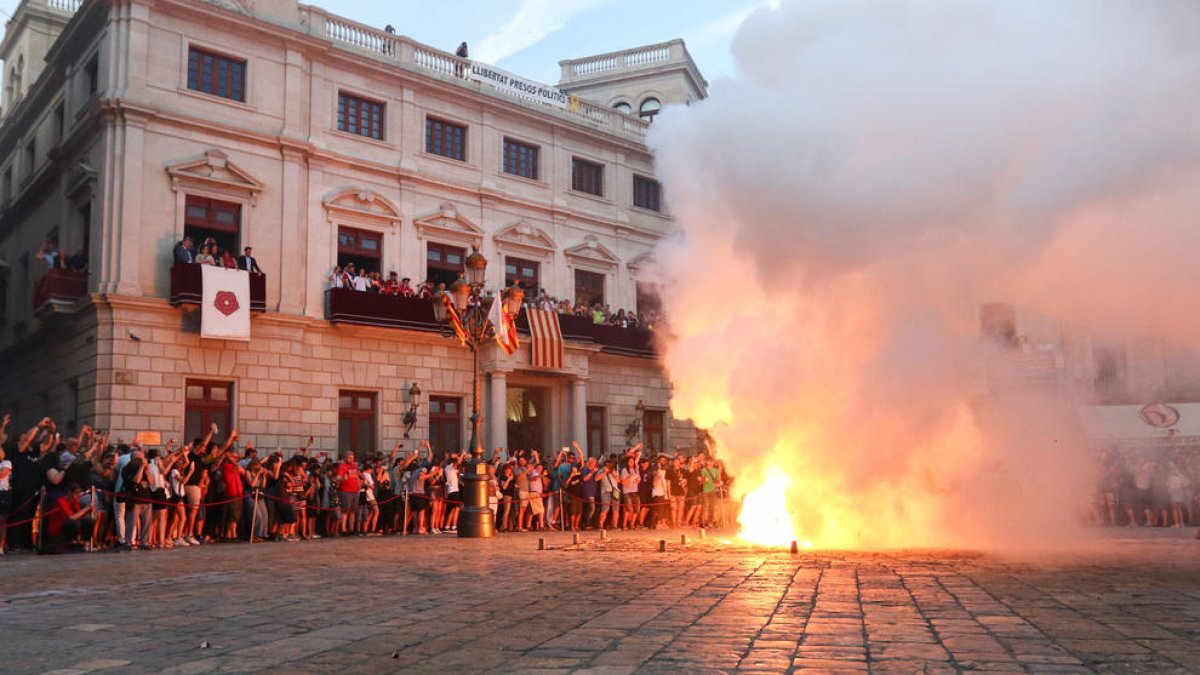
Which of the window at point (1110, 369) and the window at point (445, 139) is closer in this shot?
the window at point (1110, 369)

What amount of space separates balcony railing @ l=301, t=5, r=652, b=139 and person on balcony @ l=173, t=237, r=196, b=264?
7.33 meters

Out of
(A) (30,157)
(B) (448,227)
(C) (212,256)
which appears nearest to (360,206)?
(B) (448,227)

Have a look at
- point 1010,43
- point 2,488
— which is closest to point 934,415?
point 1010,43

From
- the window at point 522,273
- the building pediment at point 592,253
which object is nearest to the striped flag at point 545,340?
the window at point 522,273

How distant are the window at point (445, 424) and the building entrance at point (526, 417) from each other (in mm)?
3334

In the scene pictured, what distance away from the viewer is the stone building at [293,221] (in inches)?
933

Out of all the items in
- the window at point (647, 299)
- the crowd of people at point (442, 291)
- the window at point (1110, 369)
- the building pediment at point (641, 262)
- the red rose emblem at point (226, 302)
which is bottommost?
the window at point (1110, 369)

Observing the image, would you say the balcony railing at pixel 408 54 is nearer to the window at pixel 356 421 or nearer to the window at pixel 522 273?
the window at pixel 522 273

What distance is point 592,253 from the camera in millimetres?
33781

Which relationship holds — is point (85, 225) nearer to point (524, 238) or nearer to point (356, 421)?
point (356, 421)

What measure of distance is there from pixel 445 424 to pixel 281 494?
9.93 m

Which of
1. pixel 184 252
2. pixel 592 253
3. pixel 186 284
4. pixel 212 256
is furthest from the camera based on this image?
pixel 592 253

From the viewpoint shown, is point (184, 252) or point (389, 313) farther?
point (389, 313)

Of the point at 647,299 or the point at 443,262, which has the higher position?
the point at 443,262
